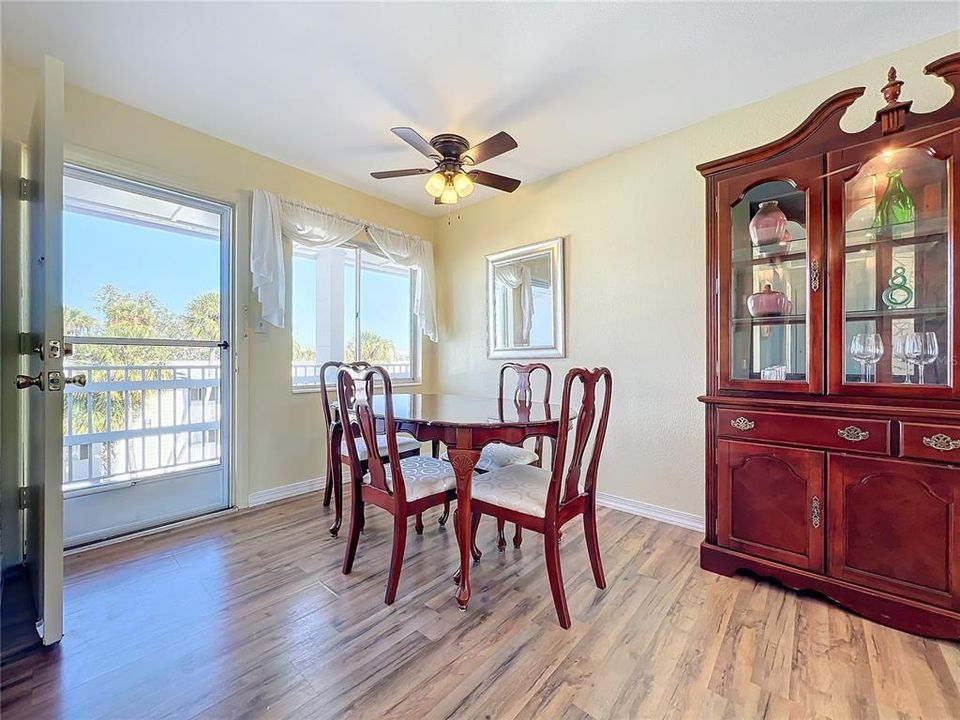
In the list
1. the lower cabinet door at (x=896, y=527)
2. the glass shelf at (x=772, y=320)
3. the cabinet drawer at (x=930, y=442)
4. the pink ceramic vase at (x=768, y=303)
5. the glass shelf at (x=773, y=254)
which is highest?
the glass shelf at (x=773, y=254)

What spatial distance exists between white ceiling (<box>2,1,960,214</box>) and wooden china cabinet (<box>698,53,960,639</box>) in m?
0.50

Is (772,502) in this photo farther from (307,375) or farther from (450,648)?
(307,375)

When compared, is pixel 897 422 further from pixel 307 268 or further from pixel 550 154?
pixel 307 268

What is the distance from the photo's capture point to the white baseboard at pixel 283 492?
2.89 metres

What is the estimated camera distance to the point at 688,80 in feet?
7.05

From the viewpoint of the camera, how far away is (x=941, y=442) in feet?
4.99

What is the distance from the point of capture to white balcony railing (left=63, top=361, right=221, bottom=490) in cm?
232

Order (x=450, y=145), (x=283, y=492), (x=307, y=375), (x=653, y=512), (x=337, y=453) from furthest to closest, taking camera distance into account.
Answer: (x=307, y=375), (x=283, y=492), (x=653, y=512), (x=337, y=453), (x=450, y=145)

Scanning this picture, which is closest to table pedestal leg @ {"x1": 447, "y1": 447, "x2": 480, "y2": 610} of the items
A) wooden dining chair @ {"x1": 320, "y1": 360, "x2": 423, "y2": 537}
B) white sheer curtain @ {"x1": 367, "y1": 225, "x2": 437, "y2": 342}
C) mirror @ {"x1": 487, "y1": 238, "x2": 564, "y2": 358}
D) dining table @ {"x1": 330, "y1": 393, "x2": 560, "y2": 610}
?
dining table @ {"x1": 330, "y1": 393, "x2": 560, "y2": 610}

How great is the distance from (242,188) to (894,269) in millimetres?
3616

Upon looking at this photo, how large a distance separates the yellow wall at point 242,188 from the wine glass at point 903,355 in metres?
3.23

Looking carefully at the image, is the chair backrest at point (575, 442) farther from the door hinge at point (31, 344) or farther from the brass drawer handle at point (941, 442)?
the door hinge at point (31, 344)

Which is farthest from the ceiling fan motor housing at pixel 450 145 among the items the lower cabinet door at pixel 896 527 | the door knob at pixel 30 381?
the lower cabinet door at pixel 896 527

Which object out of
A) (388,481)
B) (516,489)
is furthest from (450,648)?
(388,481)
